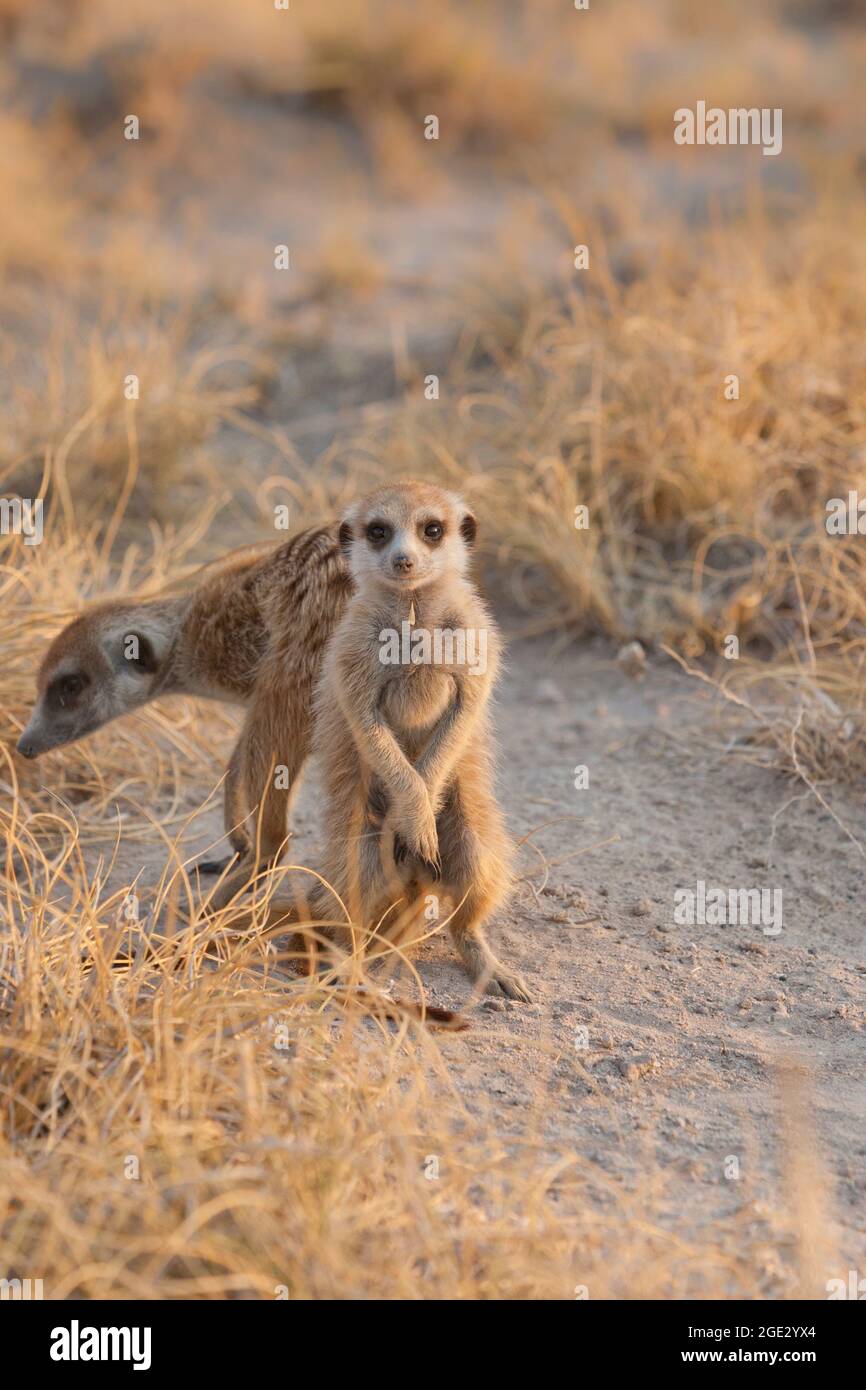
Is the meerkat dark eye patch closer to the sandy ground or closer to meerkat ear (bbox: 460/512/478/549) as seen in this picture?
meerkat ear (bbox: 460/512/478/549)

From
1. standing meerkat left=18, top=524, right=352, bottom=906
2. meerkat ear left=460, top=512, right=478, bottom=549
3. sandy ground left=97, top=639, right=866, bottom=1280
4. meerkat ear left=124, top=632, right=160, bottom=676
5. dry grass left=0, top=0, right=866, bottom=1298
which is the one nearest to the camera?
dry grass left=0, top=0, right=866, bottom=1298

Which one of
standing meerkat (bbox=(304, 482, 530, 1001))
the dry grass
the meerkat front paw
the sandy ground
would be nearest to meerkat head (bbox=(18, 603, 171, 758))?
the dry grass

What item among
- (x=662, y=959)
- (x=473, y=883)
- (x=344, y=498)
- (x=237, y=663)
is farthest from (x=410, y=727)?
(x=344, y=498)

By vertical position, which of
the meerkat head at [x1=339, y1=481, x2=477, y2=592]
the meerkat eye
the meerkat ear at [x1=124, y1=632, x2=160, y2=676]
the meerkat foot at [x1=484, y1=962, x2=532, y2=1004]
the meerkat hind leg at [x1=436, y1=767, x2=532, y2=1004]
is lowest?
the meerkat foot at [x1=484, y1=962, x2=532, y2=1004]

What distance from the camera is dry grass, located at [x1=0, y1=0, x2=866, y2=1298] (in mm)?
2283

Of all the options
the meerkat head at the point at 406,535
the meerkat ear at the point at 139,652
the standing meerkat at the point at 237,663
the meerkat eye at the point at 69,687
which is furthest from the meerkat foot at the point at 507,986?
the meerkat eye at the point at 69,687

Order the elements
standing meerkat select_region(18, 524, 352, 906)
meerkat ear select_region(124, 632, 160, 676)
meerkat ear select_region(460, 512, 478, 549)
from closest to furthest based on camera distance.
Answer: meerkat ear select_region(460, 512, 478, 549), standing meerkat select_region(18, 524, 352, 906), meerkat ear select_region(124, 632, 160, 676)

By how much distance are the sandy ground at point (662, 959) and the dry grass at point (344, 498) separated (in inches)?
2.9

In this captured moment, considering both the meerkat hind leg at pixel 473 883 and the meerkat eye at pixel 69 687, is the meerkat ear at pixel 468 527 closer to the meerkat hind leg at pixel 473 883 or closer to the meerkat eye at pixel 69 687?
the meerkat hind leg at pixel 473 883

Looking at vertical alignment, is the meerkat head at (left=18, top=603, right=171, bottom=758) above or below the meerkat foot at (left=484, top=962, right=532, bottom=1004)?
above

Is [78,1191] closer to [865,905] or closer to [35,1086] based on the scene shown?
[35,1086]

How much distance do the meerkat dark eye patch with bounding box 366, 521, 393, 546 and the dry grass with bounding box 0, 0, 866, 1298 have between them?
2.76 ft

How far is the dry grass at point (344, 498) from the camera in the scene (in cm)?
228

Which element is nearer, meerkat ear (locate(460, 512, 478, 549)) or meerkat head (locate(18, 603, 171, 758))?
meerkat ear (locate(460, 512, 478, 549))
